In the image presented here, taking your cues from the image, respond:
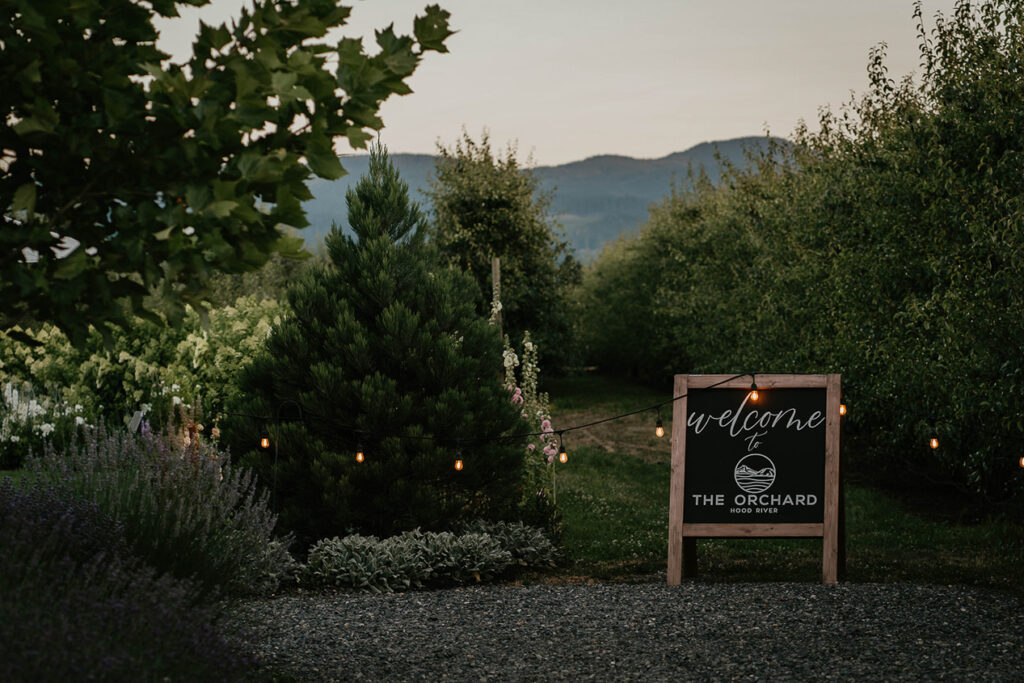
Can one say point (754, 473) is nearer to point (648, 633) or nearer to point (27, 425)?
point (648, 633)

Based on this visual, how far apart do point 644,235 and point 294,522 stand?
92.5 feet

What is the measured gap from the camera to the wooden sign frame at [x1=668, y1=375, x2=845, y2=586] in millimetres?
8094

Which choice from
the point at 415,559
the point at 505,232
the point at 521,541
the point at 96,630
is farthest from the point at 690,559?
the point at 505,232

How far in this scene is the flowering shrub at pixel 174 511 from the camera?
5344 millimetres

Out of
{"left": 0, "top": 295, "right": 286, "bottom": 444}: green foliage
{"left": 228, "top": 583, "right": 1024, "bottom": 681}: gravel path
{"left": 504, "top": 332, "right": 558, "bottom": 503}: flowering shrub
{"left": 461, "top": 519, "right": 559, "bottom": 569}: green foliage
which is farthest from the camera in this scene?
{"left": 0, "top": 295, "right": 286, "bottom": 444}: green foliage

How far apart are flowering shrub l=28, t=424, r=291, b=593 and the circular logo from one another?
403 cm

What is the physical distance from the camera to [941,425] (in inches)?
395

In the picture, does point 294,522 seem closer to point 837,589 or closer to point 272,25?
point 837,589

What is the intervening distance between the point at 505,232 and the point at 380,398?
754 inches

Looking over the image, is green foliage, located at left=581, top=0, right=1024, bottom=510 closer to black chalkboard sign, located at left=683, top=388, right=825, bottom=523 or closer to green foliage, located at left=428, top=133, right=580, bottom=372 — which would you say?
black chalkboard sign, located at left=683, top=388, right=825, bottom=523

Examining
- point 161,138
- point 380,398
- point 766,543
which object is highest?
point 161,138

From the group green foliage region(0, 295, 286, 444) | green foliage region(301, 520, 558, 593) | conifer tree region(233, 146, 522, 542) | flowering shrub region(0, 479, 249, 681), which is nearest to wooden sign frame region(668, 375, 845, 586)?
green foliage region(301, 520, 558, 593)

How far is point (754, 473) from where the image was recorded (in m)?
8.26

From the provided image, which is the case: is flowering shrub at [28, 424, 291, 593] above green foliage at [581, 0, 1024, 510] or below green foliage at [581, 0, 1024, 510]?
below
